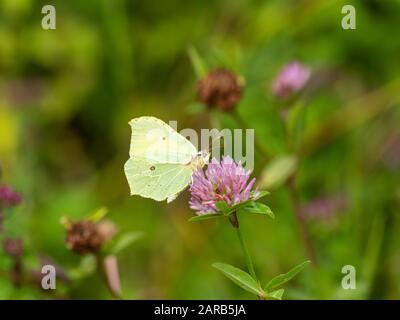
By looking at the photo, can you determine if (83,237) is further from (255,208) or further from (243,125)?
(243,125)

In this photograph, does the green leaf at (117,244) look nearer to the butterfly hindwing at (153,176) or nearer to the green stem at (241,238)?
the butterfly hindwing at (153,176)

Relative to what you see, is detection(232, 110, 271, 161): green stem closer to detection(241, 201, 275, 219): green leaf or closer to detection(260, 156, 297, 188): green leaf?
detection(260, 156, 297, 188): green leaf

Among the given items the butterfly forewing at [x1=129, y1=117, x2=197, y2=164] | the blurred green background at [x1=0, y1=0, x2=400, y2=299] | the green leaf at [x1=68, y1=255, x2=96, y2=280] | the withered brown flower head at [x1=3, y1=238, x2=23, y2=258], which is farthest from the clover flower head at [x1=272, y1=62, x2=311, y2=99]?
the withered brown flower head at [x1=3, y1=238, x2=23, y2=258]

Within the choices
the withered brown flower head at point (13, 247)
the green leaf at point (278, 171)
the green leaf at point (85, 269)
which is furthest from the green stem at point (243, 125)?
the withered brown flower head at point (13, 247)

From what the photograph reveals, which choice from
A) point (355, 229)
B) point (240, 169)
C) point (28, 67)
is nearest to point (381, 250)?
point (355, 229)

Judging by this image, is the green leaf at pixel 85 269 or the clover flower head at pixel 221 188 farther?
the green leaf at pixel 85 269

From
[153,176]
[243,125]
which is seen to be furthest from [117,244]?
[243,125]
